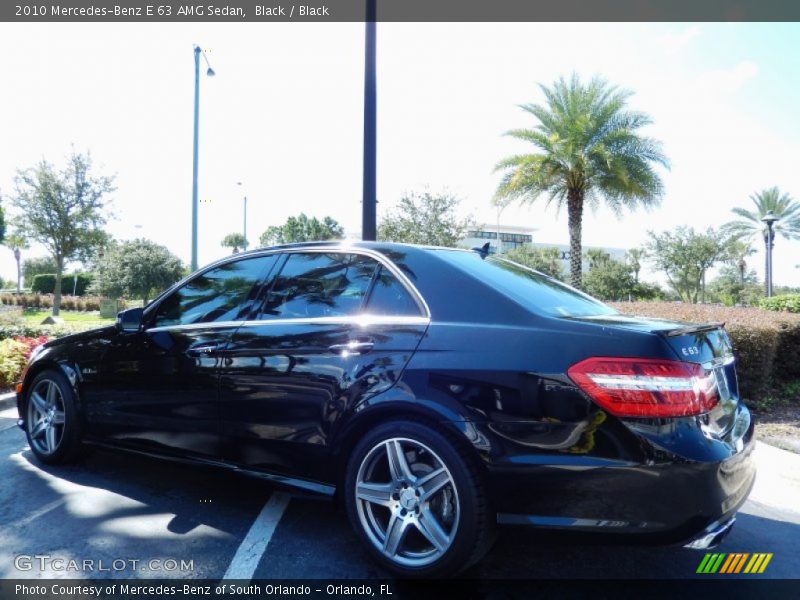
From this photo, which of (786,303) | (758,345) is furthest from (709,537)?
(786,303)

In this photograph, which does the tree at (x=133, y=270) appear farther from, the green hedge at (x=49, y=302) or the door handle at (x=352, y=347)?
the door handle at (x=352, y=347)

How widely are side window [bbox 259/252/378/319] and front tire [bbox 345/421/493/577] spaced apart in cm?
77

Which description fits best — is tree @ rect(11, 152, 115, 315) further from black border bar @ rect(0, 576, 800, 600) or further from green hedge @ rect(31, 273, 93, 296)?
black border bar @ rect(0, 576, 800, 600)

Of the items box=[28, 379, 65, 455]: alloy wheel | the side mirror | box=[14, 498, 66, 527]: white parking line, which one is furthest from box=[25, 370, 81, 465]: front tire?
the side mirror

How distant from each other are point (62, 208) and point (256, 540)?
31147mm

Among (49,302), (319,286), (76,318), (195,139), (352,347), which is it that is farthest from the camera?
(49,302)

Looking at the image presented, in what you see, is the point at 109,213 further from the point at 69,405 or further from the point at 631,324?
the point at 631,324

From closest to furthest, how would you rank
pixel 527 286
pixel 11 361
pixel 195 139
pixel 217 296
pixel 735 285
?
pixel 527 286 → pixel 217 296 → pixel 11 361 → pixel 195 139 → pixel 735 285

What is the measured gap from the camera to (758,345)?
6855 millimetres

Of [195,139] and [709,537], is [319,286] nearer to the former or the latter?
[709,537]

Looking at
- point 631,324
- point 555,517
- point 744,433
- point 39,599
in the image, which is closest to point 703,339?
point 631,324

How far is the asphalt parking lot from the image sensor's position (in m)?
2.88

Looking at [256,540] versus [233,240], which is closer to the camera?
[256,540]

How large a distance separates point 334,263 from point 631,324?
5.38 ft
